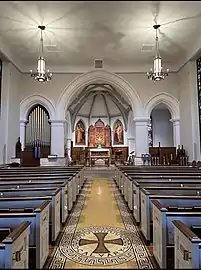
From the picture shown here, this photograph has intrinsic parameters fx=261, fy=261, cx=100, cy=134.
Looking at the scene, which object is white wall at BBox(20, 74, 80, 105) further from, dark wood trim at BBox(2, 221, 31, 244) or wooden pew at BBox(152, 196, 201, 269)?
dark wood trim at BBox(2, 221, 31, 244)

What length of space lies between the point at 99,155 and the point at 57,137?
5977 millimetres

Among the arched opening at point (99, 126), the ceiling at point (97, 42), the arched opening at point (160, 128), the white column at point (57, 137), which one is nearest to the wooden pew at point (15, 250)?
the ceiling at point (97, 42)

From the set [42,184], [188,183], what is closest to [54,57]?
[42,184]

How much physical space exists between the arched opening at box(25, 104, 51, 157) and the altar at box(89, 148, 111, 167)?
443 centimetres

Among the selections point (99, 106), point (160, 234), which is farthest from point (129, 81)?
point (160, 234)

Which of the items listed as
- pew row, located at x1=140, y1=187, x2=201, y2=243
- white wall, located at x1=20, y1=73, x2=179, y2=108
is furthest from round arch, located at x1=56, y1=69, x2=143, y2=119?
pew row, located at x1=140, y1=187, x2=201, y2=243

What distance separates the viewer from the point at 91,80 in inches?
481

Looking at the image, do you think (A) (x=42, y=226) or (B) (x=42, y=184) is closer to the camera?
(A) (x=42, y=226)

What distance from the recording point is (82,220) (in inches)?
179

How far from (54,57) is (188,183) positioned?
8438 millimetres

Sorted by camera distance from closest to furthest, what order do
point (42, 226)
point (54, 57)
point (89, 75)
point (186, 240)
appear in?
1. point (186, 240)
2. point (42, 226)
3. point (54, 57)
4. point (89, 75)

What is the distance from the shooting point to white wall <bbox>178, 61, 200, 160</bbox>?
10.0 metres

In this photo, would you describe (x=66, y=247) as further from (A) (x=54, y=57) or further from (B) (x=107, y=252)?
(A) (x=54, y=57)

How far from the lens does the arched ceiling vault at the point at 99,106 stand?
57.1ft
